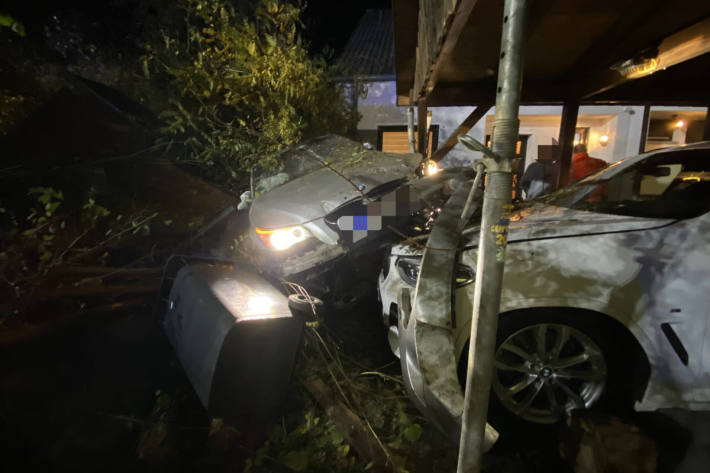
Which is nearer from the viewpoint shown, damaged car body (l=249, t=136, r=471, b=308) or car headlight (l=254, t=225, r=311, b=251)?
damaged car body (l=249, t=136, r=471, b=308)

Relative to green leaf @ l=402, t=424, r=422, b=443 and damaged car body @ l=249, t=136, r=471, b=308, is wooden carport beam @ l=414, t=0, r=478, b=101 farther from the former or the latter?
green leaf @ l=402, t=424, r=422, b=443

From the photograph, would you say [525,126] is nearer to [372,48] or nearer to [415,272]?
[372,48]

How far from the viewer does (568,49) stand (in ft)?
12.0

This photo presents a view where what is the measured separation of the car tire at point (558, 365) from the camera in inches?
82.1

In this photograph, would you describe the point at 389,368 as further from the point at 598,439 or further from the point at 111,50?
the point at 111,50

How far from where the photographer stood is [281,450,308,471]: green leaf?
6.63 ft

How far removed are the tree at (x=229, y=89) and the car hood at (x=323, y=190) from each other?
4.28ft

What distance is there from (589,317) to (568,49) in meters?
3.07

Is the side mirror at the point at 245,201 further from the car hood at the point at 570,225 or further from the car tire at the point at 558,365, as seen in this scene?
the car tire at the point at 558,365

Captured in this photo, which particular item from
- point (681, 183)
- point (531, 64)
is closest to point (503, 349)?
point (681, 183)

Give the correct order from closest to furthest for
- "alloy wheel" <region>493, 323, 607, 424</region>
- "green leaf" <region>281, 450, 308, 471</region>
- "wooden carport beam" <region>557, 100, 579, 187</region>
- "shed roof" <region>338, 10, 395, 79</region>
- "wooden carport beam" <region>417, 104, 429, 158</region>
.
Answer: "green leaf" <region>281, 450, 308, 471</region>
"alloy wheel" <region>493, 323, 607, 424</region>
"wooden carport beam" <region>557, 100, 579, 187</region>
"wooden carport beam" <region>417, 104, 429, 158</region>
"shed roof" <region>338, 10, 395, 79</region>

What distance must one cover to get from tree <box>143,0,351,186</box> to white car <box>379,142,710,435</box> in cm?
369

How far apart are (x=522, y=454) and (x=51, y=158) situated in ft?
16.8

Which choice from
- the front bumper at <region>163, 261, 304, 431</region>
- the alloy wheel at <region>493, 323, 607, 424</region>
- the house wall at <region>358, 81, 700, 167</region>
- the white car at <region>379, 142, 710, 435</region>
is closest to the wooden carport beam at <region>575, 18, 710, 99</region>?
the white car at <region>379, 142, 710, 435</region>
